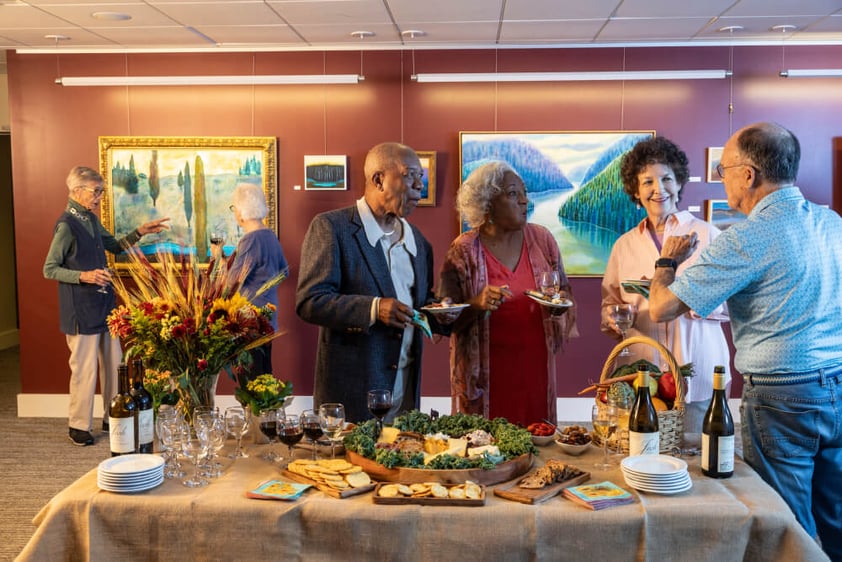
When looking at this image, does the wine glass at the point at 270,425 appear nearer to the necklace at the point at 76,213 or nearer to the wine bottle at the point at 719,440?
the wine bottle at the point at 719,440

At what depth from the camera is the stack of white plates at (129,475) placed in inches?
81.1

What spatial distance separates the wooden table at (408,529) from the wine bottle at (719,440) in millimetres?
108

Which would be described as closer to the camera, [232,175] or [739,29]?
[739,29]

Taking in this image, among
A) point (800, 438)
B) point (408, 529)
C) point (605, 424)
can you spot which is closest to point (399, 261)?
point (605, 424)

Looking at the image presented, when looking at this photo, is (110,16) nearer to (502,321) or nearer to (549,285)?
(502,321)

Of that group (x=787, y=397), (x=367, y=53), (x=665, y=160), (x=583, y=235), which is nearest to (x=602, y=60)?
(x=583, y=235)

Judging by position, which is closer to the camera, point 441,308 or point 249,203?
point 441,308

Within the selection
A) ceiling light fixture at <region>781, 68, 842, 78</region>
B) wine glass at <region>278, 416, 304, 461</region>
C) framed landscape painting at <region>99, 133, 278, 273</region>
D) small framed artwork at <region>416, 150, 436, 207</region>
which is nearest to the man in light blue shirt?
wine glass at <region>278, 416, 304, 461</region>

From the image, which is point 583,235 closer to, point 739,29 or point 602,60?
point 602,60

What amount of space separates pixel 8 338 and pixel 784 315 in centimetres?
1054

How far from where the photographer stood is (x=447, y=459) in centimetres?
212

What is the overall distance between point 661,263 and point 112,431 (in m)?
1.93

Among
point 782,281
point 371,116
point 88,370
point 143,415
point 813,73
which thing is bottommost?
point 88,370

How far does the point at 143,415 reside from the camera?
7.66ft
